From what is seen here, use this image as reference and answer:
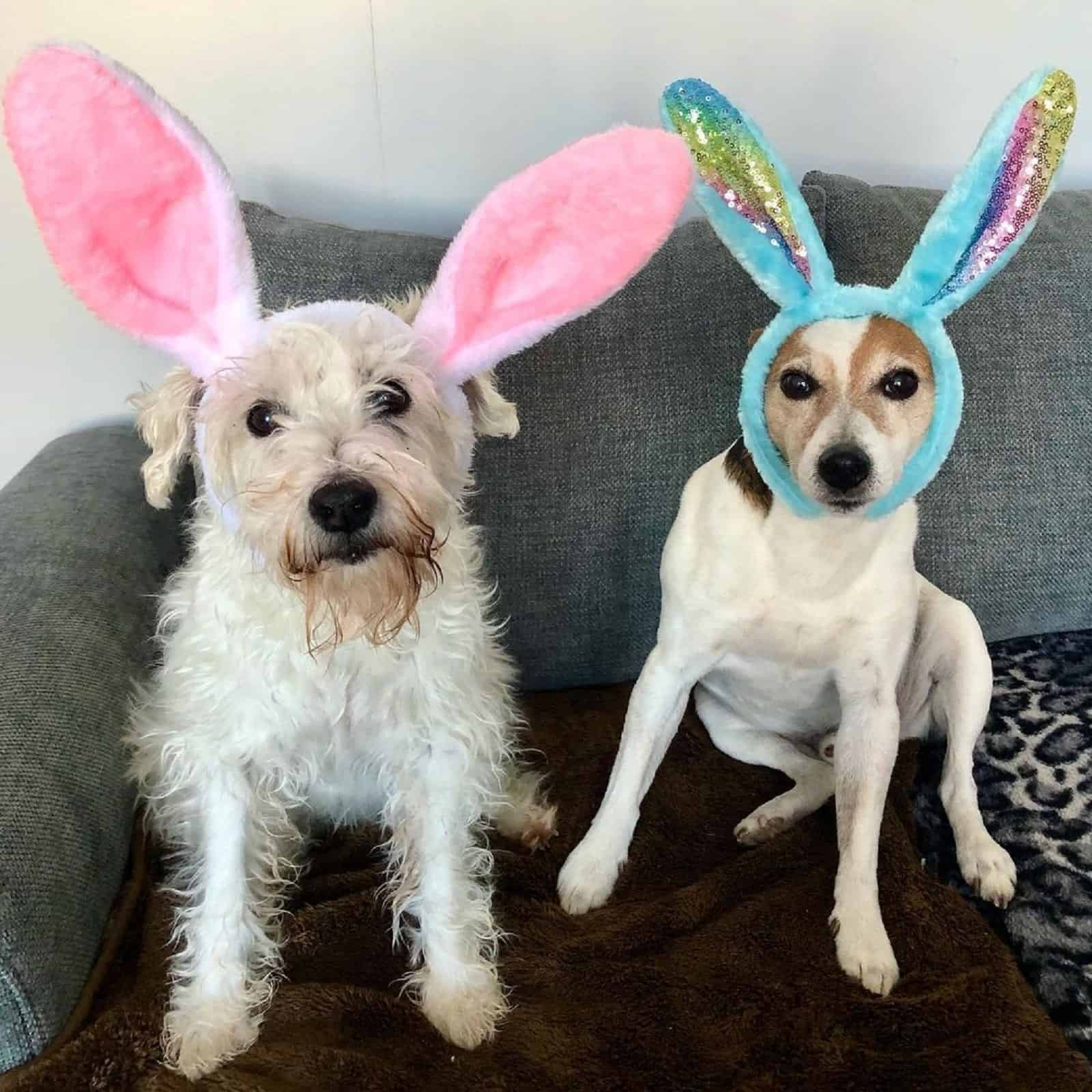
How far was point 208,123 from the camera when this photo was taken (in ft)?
4.86

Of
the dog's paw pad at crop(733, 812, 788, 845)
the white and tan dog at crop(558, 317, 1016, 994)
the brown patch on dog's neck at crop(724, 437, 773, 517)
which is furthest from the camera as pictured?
the dog's paw pad at crop(733, 812, 788, 845)

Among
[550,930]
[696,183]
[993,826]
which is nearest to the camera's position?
[696,183]

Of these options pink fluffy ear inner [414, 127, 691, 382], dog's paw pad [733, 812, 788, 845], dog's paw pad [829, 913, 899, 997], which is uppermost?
pink fluffy ear inner [414, 127, 691, 382]

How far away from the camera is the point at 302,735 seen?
1052 millimetres

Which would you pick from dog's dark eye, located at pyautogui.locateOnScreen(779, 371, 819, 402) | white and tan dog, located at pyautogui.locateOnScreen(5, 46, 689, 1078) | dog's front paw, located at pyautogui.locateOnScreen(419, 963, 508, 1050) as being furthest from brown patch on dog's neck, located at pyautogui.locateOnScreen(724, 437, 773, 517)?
dog's front paw, located at pyautogui.locateOnScreen(419, 963, 508, 1050)

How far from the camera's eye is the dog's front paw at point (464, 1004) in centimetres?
103

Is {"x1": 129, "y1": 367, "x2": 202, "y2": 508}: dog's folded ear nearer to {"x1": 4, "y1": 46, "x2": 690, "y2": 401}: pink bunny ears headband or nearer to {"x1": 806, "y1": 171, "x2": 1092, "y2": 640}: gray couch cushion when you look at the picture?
{"x1": 4, "y1": 46, "x2": 690, "y2": 401}: pink bunny ears headband

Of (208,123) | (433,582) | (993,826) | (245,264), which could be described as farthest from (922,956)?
(208,123)

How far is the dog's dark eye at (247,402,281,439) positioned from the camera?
94cm

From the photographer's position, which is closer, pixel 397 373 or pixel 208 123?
pixel 397 373

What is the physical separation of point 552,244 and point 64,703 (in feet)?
2.46

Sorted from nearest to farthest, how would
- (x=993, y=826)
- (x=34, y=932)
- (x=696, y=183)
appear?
1. (x=34, y=932)
2. (x=696, y=183)
3. (x=993, y=826)

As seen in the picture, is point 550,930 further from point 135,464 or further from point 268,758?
point 135,464

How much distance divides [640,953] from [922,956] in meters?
0.33
